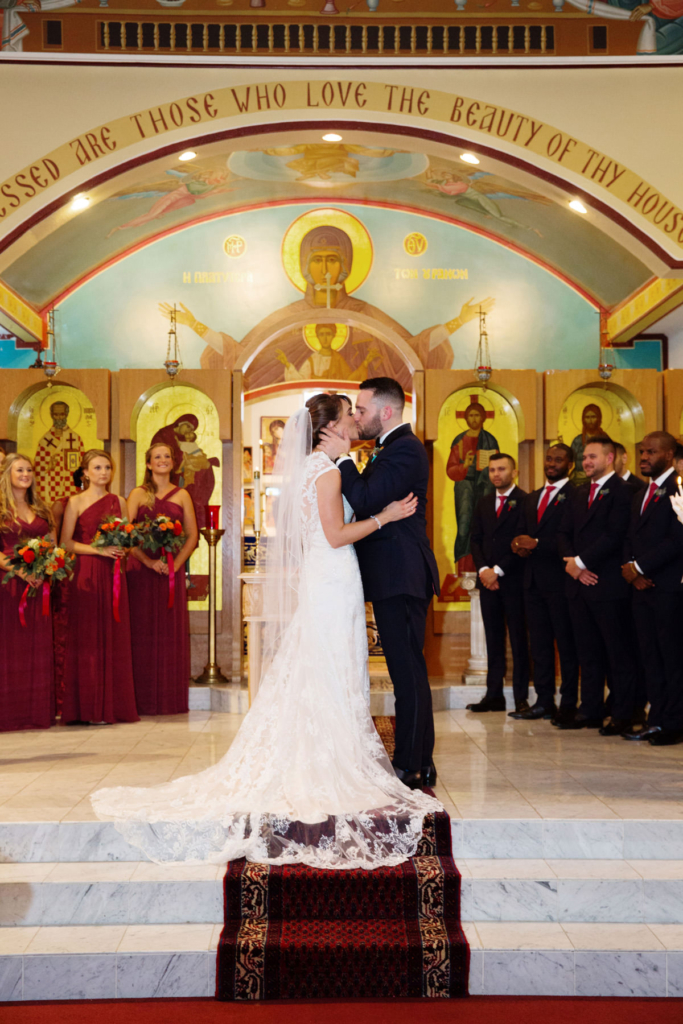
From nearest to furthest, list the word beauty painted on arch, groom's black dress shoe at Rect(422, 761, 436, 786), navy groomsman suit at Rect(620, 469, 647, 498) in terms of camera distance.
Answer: groom's black dress shoe at Rect(422, 761, 436, 786), navy groomsman suit at Rect(620, 469, 647, 498), the word beauty painted on arch

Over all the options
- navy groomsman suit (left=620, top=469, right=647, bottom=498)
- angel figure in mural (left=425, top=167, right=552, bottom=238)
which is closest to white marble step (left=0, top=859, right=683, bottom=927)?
navy groomsman suit (left=620, top=469, right=647, bottom=498)

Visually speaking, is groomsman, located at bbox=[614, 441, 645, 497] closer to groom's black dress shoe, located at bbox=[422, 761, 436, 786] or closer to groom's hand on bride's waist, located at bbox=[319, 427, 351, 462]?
groom's black dress shoe, located at bbox=[422, 761, 436, 786]

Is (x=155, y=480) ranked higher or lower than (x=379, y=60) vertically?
lower

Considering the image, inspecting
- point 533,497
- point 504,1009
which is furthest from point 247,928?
point 533,497

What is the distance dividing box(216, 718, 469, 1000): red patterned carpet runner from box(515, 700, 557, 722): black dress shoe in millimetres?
3145

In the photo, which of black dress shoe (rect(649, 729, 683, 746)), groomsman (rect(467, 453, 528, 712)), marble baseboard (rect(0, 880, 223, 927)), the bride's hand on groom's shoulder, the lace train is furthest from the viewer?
groomsman (rect(467, 453, 528, 712))

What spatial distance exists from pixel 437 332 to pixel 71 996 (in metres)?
8.16

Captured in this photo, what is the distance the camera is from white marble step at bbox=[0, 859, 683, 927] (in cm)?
400

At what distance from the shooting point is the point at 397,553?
467 centimetres

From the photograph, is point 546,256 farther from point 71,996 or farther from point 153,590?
point 71,996

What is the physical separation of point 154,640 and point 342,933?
404 cm

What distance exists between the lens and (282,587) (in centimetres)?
470

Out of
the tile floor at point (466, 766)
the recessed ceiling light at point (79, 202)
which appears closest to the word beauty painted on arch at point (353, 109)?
the recessed ceiling light at point (79, 202)

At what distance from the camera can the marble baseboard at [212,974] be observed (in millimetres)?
3645
